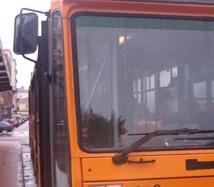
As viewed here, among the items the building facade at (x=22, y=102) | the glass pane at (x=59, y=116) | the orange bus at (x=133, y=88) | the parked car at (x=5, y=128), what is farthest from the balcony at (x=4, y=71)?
the building facade at (x=22, y=102)

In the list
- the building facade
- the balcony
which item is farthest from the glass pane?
the building facade

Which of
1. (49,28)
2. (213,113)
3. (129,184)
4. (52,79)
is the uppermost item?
(49,28)

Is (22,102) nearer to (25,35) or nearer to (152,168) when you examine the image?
(25,35)

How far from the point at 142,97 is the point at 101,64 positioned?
43 centimetres

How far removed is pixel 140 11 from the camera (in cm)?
369

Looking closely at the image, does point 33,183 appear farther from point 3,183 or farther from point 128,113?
point 128,113

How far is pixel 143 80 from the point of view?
12.0ft

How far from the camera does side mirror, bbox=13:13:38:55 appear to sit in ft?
12.1

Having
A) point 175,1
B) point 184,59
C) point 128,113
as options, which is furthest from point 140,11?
point 128,113

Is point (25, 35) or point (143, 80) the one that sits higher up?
point (25, 35)

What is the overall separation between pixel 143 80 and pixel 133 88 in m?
0.10

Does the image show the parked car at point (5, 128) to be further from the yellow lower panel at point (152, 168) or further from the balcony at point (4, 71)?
the yellow lower panel at point (152, 168)

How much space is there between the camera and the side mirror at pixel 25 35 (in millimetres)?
3703

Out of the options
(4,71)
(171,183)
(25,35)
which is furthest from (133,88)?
(4,71)
